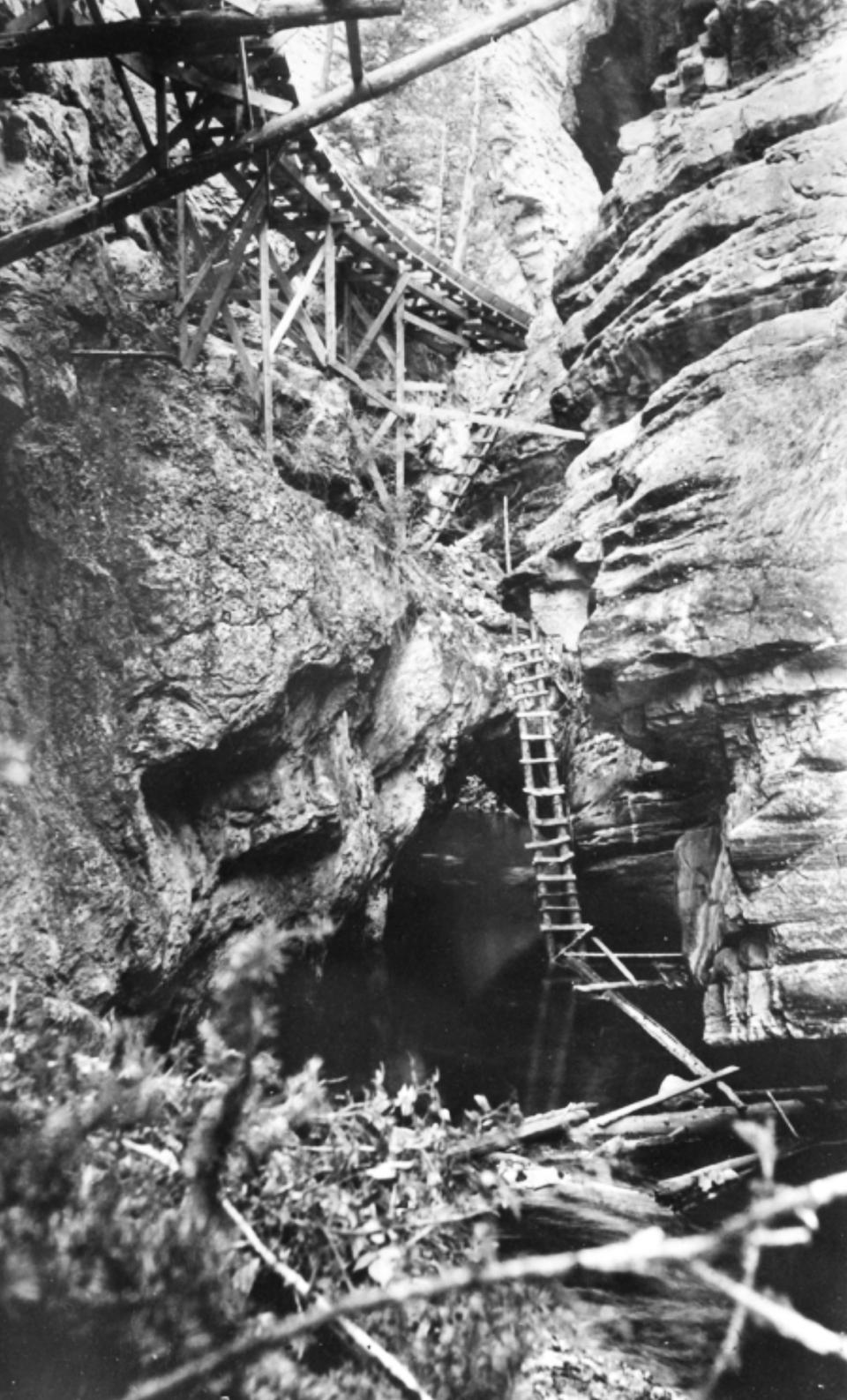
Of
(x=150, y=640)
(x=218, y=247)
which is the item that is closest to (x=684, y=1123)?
(x=150, y=640)

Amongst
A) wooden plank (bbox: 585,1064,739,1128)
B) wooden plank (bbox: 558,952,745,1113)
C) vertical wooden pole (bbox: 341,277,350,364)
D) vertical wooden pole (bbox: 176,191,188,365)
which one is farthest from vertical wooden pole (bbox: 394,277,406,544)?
wooden plank (bbox: 585,1064,739,1128)

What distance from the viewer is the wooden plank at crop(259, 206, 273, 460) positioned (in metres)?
7.99

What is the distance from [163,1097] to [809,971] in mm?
4743

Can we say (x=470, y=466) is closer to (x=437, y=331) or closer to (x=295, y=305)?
(x=437, y=331)

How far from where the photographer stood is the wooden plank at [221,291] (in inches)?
294

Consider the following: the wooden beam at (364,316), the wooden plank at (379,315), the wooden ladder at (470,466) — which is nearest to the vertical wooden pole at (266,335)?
the wooden plank at (379,315)

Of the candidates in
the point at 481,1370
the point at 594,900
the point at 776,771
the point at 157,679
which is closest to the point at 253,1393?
the point at 481,1370

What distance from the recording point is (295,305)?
9602mm

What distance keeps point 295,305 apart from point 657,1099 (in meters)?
8.33

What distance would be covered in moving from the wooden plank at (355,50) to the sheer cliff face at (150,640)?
6.76ft

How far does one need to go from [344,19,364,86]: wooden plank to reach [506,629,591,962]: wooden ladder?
7.23 meters

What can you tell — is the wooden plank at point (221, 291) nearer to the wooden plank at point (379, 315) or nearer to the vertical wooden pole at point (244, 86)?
the vertical wooden pole at point (244, 86)

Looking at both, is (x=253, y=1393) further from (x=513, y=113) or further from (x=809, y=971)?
(x=513, y=113)

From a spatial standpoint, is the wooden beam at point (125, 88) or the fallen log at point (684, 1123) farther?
the fallen log at point (684, 1123)
